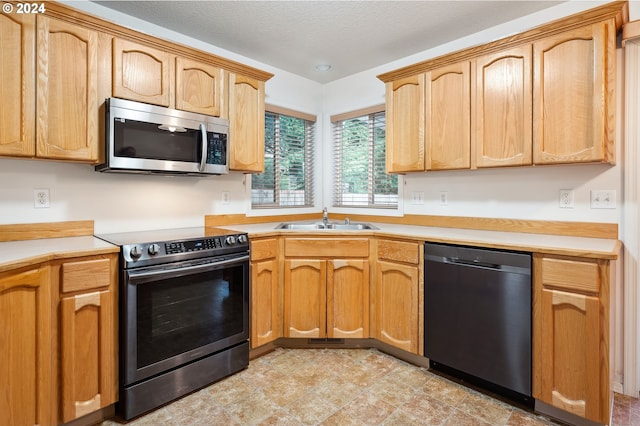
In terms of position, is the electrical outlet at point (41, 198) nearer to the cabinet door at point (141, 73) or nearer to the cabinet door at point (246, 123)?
the cabinet door at point (141, 73)

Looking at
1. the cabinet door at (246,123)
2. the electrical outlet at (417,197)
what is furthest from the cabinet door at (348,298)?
the cabinet door at (246,123)

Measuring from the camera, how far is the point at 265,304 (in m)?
2.66

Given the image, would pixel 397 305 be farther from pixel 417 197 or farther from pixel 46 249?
pixel 46 249

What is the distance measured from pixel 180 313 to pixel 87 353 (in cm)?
49

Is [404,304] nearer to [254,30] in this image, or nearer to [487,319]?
[487,319]

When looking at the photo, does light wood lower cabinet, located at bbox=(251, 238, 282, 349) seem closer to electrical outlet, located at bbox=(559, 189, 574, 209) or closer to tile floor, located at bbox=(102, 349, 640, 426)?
tile floor, located at bbox=(102, 349, 640, 426)

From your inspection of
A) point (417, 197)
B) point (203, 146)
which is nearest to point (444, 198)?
point (417, 197)

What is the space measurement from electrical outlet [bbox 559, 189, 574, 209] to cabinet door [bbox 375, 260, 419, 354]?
103cm

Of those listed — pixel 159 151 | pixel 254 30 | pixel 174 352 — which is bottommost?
pixel 174 352

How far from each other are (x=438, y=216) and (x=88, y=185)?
2.60 m

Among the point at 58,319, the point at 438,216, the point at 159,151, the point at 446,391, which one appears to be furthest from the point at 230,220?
the point at 446,391

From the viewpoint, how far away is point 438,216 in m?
2.99

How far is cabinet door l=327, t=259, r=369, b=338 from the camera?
2.74m

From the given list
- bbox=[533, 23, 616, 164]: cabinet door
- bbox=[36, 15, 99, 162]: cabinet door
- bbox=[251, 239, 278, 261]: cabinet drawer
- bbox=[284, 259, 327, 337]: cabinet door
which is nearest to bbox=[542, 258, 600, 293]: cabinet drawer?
bbox=[533, 23, 616, 164]: cabinet door
